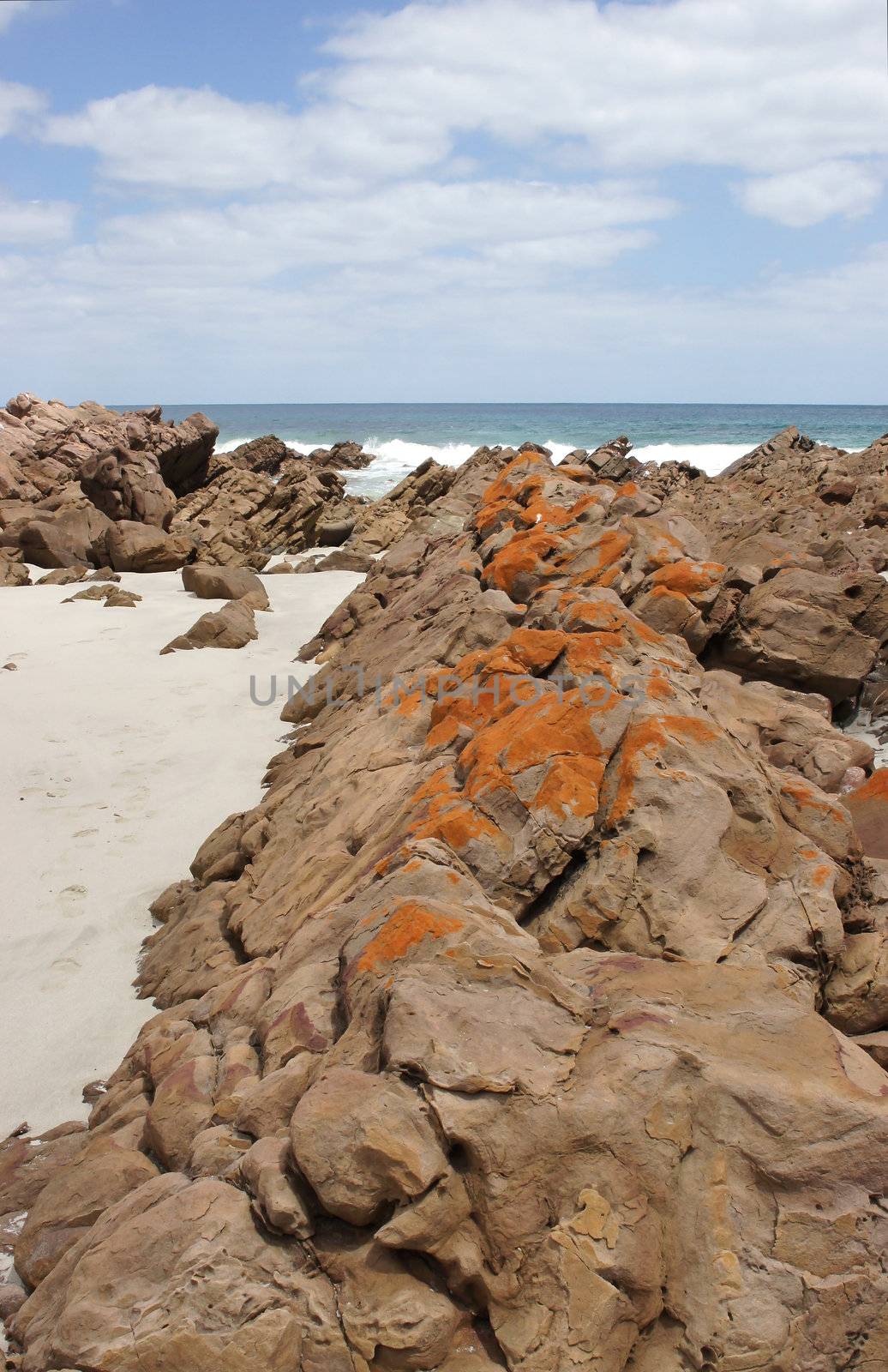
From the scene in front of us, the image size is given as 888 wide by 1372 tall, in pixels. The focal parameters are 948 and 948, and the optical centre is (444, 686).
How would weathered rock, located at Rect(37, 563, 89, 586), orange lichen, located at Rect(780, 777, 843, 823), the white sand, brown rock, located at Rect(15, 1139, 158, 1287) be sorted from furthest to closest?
weathered rock, located at Rect(37, 563, 89, 586)
the white sand
orange lichen, located at Rect(780, 777, 843, 823)
brown rock, located at Rect(15, 1139, 158, 1287)

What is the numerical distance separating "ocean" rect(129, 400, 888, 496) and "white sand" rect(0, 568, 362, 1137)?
25595mm


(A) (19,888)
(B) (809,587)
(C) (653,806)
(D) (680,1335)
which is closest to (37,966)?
(A) (19,888)

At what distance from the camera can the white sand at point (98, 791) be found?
206 inches

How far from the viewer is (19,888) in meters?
6.69

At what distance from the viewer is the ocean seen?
58.1m

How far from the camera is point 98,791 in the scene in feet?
27.0

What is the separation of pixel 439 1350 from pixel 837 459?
634 inches

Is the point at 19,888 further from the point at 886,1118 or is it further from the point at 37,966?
the point at 886,1118

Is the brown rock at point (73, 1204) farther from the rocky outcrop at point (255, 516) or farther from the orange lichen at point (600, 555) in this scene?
the rocky outcrop at point (255, 516)

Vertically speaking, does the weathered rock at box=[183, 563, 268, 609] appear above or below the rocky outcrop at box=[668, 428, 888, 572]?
below

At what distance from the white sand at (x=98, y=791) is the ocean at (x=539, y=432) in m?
25.6

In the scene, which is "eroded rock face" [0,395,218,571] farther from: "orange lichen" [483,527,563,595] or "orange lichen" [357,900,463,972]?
"orange lichen" [357,900,463,972]

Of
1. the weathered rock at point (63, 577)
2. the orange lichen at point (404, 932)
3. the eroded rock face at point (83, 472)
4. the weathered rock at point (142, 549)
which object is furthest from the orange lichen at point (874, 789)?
the eroded rock face at point (83, 472)

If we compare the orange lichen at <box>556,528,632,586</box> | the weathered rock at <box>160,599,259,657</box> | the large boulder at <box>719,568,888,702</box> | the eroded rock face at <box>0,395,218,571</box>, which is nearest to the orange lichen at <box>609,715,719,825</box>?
the orange lichen at <box>556,528,632,586</box>
